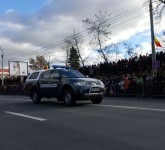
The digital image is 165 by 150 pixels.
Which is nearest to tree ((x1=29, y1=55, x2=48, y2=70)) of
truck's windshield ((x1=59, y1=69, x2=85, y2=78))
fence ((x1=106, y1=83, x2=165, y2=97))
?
fence ((x1=106, y1=83, x2=165, y2=97))

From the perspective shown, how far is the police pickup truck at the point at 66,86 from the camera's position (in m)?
14.1

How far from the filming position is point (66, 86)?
48.2ft

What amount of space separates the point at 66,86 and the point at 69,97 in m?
0.54

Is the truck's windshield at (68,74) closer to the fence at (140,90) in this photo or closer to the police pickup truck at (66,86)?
the police pickup truck at (66,86)

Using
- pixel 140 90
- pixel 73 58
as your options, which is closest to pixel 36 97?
pixel 140 90

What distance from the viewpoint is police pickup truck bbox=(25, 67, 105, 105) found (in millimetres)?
14094

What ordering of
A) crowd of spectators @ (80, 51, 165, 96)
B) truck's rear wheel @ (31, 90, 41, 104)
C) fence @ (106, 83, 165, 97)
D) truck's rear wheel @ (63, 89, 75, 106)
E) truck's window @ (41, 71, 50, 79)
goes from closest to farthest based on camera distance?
truck's rear wheel @ (63, 89, 75, 106)
truck's window @ (41, 71, 50, 79)
truck's rear wheel @ (31, 90, 41, 104)
fence @ (106, 83, 165, 97)
crowd of spectators @ (80, 51, 165, 96)

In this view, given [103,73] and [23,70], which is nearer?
[103,73]

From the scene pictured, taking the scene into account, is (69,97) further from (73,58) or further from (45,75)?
(73,58)

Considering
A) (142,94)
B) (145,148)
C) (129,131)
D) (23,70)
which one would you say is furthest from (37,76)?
(23,70)

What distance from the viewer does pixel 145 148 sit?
6277mm

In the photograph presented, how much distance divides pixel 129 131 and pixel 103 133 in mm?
640

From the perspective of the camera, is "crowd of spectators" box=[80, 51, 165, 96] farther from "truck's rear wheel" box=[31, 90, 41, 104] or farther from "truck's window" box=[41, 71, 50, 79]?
"truck's window" box=[41, 71, 50, 79]

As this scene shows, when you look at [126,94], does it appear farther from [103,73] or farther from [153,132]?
[153,132]
